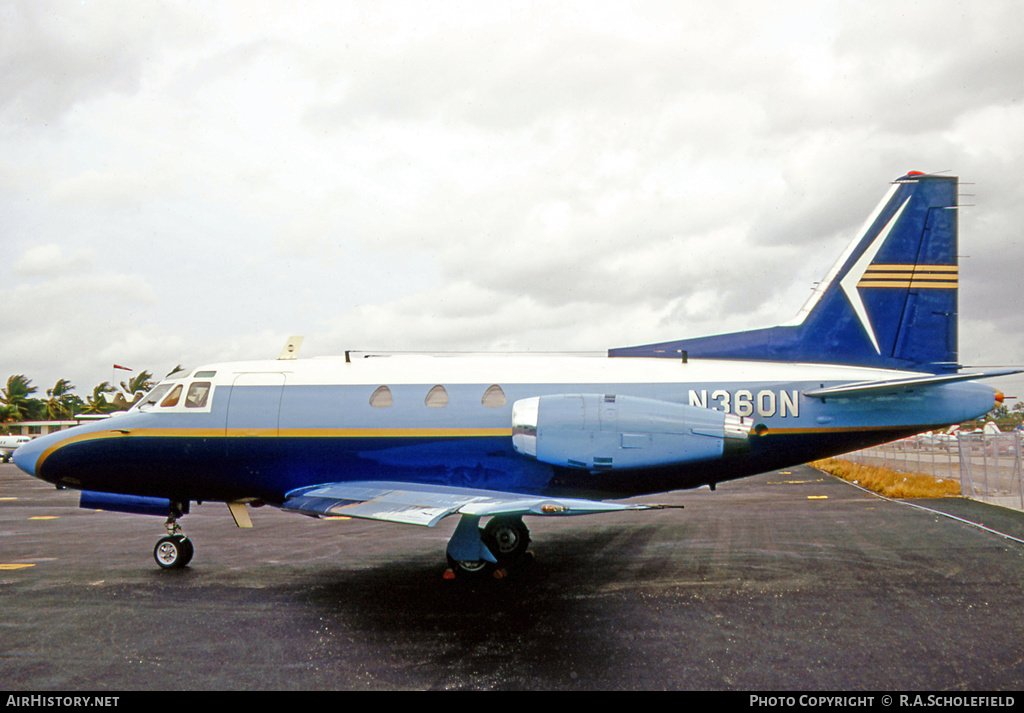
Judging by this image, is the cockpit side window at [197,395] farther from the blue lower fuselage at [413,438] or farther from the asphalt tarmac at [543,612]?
the asphalt tarmac at [543,612]

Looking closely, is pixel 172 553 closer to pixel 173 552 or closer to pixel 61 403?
pixel 173 552

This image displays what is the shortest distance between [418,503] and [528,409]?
226 centimetres

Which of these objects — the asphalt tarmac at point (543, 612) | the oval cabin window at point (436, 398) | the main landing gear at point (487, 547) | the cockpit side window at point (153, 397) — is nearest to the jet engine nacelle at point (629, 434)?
the main landing gear at point (487, 547)

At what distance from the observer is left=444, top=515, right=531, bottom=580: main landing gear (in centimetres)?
954

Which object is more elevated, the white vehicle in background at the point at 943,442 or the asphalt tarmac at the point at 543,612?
the white vehicle in background at the point at 943,442

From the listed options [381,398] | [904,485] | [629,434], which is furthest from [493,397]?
[904,485]

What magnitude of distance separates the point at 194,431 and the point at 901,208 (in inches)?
503

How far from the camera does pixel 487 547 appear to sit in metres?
10.9

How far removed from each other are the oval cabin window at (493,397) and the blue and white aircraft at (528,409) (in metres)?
0.02

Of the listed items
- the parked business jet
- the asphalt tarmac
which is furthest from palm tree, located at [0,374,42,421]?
the asphalt tarmac

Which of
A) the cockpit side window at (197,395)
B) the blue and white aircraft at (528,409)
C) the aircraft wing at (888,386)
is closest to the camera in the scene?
the aircraft wing at (888,386)

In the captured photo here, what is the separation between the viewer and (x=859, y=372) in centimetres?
1118

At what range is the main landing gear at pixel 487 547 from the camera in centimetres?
954

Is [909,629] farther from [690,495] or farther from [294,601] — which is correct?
[690,495]
